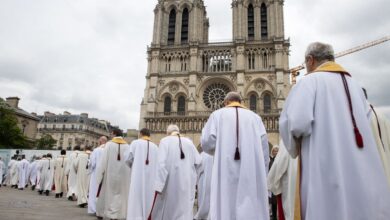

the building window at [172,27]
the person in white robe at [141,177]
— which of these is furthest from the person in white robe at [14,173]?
the building window at [172,27]

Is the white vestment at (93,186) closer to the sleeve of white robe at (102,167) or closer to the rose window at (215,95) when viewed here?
the sleeve of white robe at (102,167)

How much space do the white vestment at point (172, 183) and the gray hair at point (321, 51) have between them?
3.54 metres

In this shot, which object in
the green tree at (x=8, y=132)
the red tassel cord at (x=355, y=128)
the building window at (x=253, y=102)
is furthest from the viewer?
the building window at (x=253, y=102)

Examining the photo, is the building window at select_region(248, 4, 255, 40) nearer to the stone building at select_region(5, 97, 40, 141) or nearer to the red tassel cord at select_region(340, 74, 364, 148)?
the stone building at select_region(5, 97, 40, 141)

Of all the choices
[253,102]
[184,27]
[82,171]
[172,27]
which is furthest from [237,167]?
[172,27]

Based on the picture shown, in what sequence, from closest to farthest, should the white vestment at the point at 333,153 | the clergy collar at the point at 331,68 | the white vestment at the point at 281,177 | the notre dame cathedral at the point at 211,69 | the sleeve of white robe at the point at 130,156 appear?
the white vestment at the point at 333,153
the clergy collar at the point at 331,68
the white vestment at the point at 281,177
the sleeve of white robe at the point at 130,156
the notre dame cathedral at the point at 211,69

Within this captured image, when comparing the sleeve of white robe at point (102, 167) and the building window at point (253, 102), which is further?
the building window at point (253, 102)

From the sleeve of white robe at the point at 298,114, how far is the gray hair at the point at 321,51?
0.35 meters

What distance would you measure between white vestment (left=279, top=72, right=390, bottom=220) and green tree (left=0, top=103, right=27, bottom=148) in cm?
3564

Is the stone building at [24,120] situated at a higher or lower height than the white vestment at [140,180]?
higher

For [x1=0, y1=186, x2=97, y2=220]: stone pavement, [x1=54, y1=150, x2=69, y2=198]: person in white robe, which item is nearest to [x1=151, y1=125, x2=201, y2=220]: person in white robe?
[x1=0, y1=186, x2=97, y2=220]: stone pavement

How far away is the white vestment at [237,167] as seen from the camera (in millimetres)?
3748

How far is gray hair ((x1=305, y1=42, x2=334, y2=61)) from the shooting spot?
2.51m

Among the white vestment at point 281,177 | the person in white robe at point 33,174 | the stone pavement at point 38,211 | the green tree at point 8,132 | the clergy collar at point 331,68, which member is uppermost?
the green tree at point 8,132
